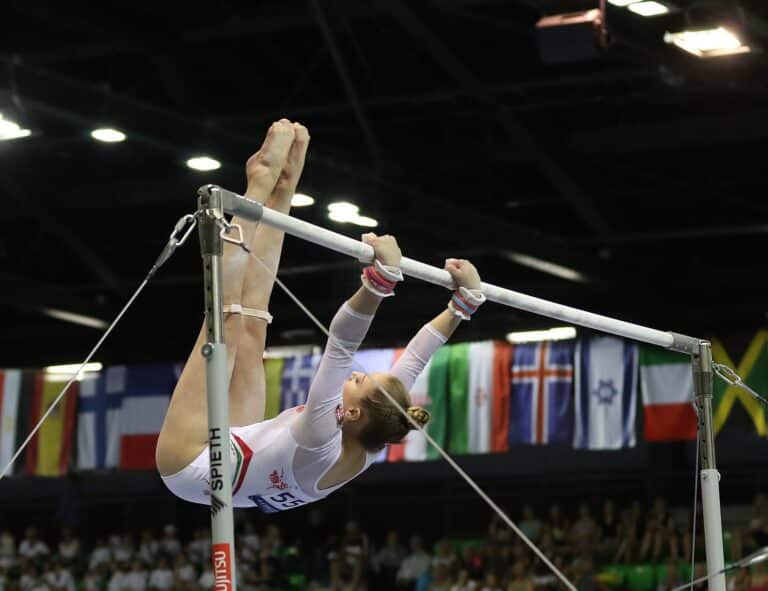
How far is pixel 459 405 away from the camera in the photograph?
16.4 m

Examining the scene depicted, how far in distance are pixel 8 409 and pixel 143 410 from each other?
190 centimetres

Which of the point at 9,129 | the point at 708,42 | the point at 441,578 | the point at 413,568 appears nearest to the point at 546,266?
the point at 441,578

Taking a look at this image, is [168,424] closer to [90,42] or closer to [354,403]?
[354,403]

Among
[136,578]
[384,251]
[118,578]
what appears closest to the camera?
[384,251]

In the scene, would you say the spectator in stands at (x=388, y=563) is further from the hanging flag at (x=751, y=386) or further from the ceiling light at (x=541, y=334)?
the hanging flag at (x=751, y=386)

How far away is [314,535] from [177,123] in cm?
950

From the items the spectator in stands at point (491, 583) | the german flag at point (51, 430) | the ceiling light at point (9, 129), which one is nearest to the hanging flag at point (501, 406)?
the spectator in stands at point (491, 583)

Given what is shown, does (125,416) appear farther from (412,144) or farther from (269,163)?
(269,163)

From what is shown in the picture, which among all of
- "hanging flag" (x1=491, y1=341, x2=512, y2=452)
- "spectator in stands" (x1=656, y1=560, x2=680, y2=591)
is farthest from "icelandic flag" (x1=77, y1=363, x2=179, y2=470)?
"spectator in stands" (x1=656, y1=560, x2=680, y2=591)

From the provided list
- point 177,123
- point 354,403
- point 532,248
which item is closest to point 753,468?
point 532,248

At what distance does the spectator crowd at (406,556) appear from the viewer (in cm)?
1611

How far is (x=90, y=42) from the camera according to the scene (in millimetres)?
12281

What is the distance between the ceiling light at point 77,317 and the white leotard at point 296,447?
13.9m

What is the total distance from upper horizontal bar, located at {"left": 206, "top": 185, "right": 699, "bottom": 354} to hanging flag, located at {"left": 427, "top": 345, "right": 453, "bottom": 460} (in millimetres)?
10618
